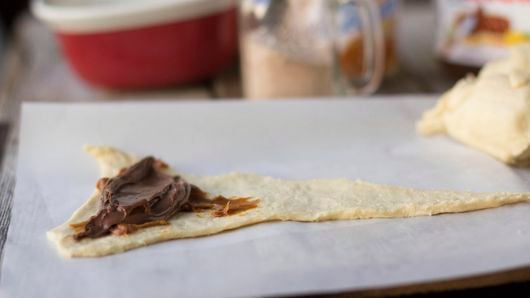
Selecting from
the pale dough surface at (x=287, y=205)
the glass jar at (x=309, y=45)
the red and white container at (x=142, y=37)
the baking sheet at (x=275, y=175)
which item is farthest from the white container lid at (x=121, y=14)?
the pale dough surface at (x=287, y=205)

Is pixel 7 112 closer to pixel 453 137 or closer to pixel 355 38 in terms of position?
pixel 355 38

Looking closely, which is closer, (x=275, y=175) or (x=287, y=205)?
(x=287, y=205)

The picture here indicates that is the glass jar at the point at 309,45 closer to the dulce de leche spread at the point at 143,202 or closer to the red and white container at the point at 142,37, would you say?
the red and white container at the point at 142,37

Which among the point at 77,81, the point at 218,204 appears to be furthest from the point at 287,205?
the point at 77,81

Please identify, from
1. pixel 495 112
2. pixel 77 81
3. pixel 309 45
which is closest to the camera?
pixel 495 112

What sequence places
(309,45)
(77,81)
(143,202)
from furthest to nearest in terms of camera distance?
(77,81)
(309,45)
(143,202)

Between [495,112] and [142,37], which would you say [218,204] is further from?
[142,37]

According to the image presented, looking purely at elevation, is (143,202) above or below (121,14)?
below
